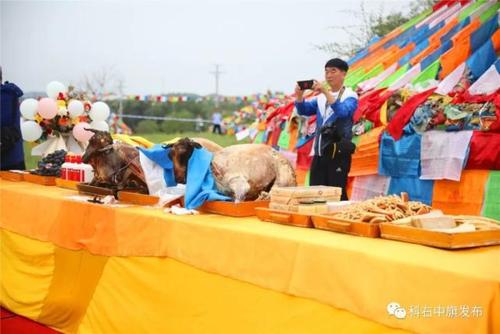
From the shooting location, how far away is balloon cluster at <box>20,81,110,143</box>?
511 cm

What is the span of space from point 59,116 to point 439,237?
397cm

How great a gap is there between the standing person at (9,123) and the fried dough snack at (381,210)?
3782 millimetres

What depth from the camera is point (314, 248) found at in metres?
2.14

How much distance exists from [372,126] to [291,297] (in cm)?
490

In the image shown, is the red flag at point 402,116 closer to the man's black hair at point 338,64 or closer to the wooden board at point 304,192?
the man's black hair at point 338,64

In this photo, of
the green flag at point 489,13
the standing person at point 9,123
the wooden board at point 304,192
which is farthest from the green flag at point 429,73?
the wooden board at point 304,192

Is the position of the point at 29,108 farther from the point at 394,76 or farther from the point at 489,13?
the point at 489,13

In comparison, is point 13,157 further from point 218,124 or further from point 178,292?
point 218,124

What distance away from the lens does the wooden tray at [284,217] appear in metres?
2.51

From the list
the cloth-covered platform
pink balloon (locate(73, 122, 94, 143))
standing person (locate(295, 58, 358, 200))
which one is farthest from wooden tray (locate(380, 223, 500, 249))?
pink balloon (locate(73, 122, 94, 143))

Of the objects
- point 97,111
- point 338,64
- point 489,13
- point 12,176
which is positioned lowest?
point 12,176

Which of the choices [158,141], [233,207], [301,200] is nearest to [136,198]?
[233,207]

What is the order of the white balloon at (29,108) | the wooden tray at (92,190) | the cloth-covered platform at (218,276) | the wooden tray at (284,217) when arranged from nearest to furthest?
the cloth-covered platform at (218,276) → the wooden tray at (284,217) → the wooden tray at (92,190) → the white balloon at (29,108)

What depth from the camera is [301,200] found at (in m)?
2.64
